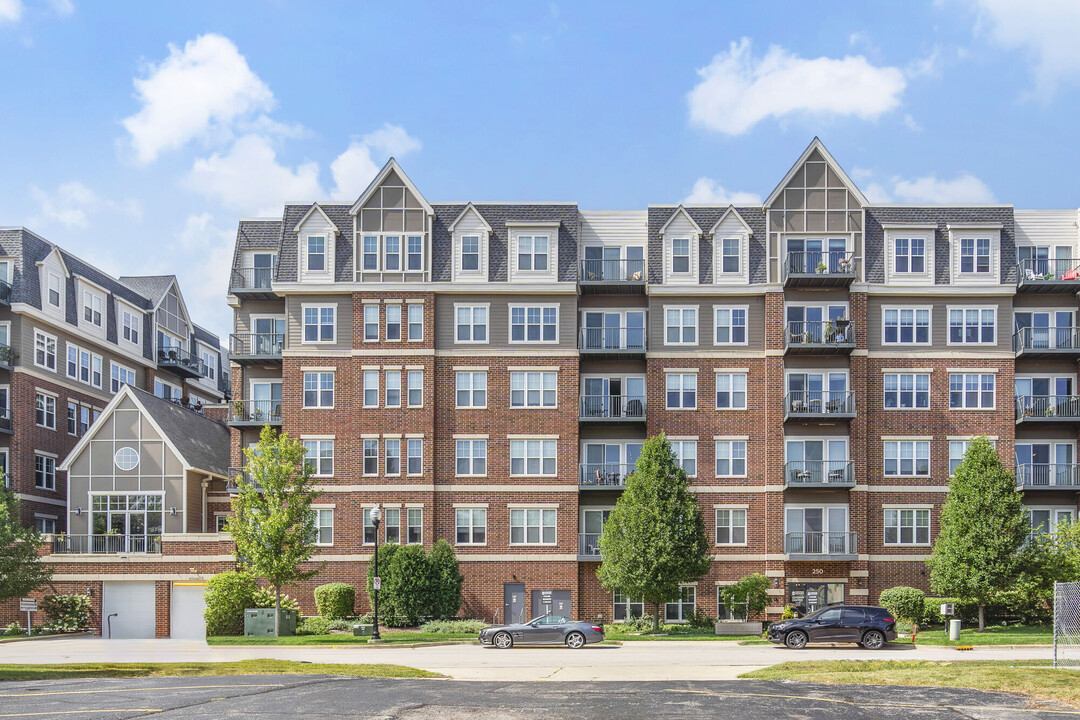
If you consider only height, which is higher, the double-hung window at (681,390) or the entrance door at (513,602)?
the double-hung window at (681,390)

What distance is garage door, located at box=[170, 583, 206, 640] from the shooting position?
47.9 m

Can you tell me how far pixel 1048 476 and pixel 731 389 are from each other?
14719 millimetres

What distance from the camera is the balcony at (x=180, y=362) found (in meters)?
68.2

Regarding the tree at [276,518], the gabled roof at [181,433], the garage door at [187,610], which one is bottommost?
the garage door at [187,610]

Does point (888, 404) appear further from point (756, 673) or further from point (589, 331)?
point (756, 673)

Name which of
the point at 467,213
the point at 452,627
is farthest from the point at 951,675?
the point at 467,213

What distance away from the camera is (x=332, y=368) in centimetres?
5009

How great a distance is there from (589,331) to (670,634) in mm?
14631

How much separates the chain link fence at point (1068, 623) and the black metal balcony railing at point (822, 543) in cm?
1059

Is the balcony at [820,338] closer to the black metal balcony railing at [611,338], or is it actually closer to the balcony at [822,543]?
the black metal balcony railing at [611,338]

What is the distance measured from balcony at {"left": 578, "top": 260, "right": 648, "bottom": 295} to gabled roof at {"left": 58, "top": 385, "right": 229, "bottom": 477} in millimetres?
20159

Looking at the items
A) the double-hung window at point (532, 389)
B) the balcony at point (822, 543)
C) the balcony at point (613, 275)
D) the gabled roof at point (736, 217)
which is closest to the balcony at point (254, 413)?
the double-hung window at point (532, 389)

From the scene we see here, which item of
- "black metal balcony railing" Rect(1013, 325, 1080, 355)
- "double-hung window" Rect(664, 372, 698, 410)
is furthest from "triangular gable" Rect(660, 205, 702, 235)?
"black metal balcony railing" Rect(1013, 325, 1080, 355)

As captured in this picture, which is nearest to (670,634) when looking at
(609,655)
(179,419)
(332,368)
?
(609,655)
